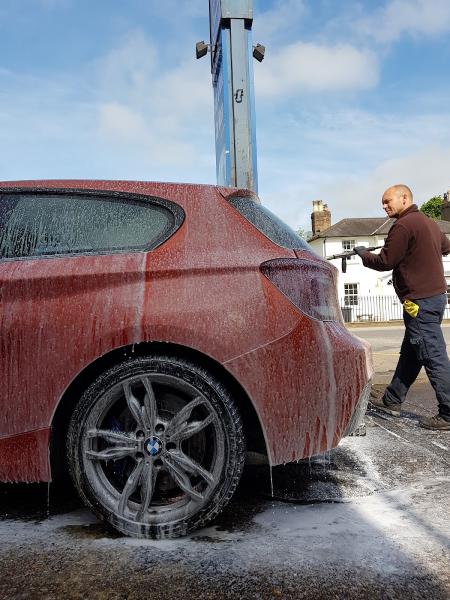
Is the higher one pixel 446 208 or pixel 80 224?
pixel 446 208

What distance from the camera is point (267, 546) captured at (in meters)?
2.09

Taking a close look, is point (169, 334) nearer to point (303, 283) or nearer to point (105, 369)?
point (105, 369)

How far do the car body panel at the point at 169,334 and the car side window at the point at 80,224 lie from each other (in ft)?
0.31

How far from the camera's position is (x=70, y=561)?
1.98 metres

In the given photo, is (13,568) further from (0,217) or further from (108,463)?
(0,217)

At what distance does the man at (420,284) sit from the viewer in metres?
4.11

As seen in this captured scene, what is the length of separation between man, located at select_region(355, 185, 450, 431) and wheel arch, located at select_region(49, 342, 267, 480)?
2.30m

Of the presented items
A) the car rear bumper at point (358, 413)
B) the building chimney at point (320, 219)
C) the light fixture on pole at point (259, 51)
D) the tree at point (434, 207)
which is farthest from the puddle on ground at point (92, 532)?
the tree at point (434, 207)

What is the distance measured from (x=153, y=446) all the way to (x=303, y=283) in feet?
3.10

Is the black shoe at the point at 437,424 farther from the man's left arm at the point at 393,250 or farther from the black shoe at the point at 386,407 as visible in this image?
the man's left arm at the point at 393,250

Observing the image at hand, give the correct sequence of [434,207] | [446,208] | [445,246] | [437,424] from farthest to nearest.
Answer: [434,207]
[446,208]
[445,246]
[437,424]

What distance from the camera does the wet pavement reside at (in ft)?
5.84

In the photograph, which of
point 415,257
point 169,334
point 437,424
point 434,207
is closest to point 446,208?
point 434,207

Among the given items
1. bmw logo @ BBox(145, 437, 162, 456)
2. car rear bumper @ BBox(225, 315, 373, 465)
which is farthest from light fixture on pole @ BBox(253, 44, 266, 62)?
bmw logo @ BBox(145, 437, 162, 456)
